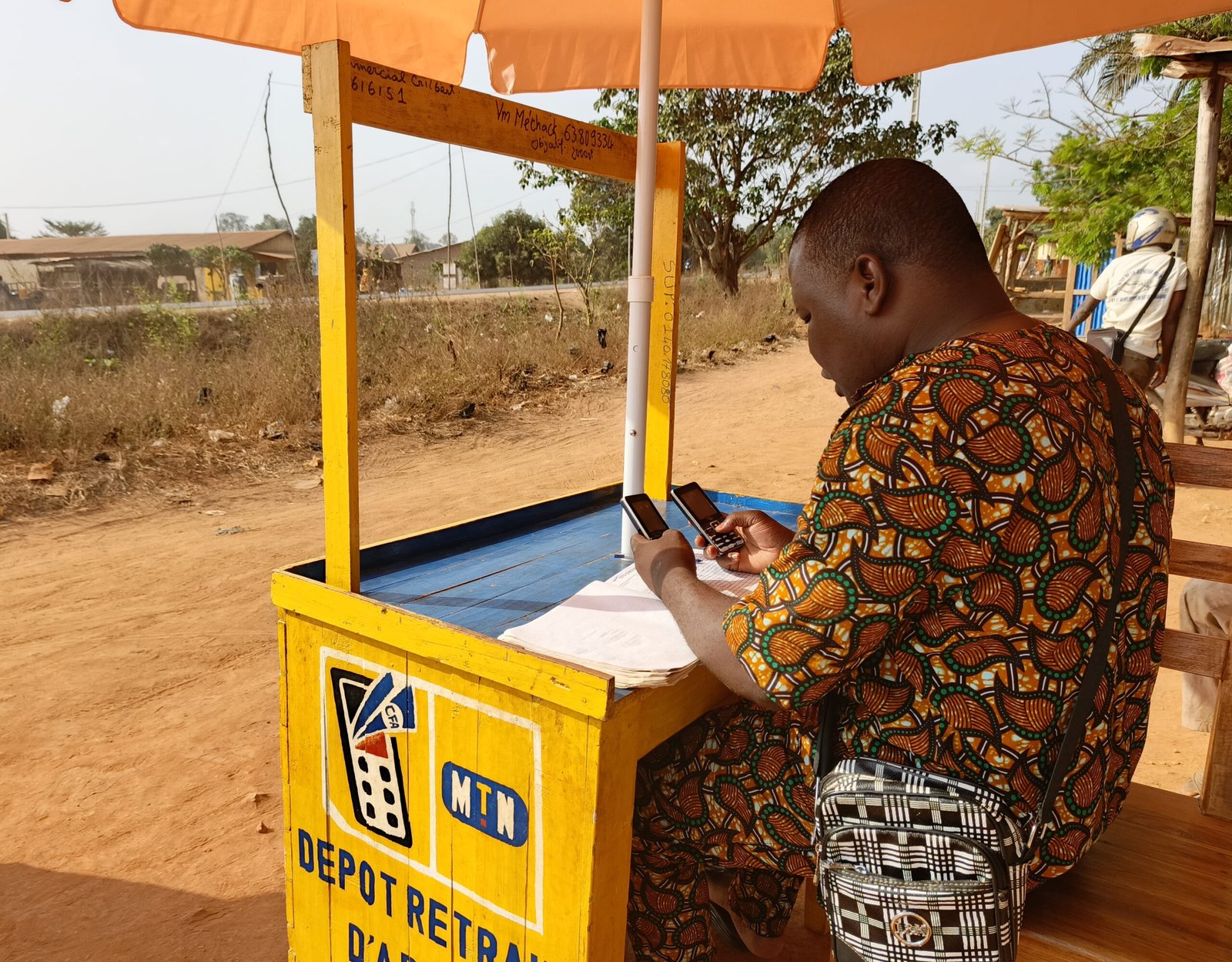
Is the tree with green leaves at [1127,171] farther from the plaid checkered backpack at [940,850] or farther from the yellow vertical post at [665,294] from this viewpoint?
the plaid checkered backpack at [940,850]

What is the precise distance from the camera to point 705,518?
1.83 m

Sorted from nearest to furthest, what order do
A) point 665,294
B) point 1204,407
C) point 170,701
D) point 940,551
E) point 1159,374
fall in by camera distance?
point 940,551 → point 665,294 → point 170,701 → point 1159,374 → point 1204,407

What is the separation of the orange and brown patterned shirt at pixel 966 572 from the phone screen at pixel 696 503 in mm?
682

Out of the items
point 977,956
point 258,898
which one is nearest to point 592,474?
point 258,898

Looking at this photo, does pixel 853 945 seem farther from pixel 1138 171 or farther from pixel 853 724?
pixel 1138 171

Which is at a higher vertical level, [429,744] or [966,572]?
[966,572]

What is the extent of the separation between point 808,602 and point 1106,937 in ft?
2.43

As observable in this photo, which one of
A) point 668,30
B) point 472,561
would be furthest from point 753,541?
point 668,30

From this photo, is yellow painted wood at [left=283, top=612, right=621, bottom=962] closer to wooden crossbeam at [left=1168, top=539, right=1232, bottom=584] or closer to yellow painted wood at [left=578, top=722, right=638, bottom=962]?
yellow painted wood at [left=578, top=722, right=638, bottom=962]

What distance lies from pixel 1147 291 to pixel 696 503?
5.50m

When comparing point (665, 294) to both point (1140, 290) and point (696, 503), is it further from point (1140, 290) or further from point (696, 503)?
point (1140, 290)

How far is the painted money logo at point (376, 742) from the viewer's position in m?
1.46

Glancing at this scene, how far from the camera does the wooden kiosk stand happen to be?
4.14ft

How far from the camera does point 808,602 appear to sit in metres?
1.03
